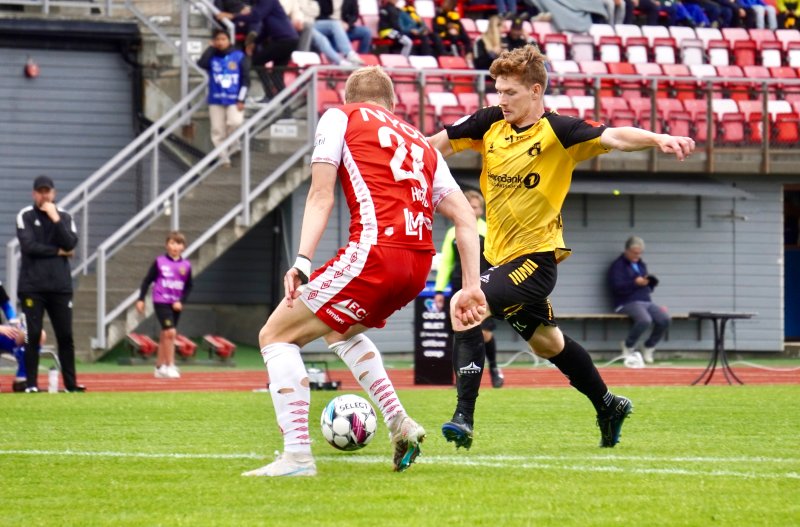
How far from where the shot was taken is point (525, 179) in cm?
882

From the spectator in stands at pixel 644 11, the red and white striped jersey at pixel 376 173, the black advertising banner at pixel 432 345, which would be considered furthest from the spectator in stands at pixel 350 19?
the red and white striped jersey at pixel 376 173

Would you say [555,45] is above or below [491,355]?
above

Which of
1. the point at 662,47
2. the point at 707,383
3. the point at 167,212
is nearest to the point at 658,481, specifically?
the point at 707,383

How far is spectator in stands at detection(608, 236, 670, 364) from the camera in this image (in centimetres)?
2294

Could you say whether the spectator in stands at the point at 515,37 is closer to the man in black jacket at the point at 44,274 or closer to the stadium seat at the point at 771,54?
the stadium seat at the point at 771,54

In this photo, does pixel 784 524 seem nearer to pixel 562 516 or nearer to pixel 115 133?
pixel 562 516

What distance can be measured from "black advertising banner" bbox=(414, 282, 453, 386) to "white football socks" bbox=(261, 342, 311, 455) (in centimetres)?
931

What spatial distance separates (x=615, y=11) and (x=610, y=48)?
1722 mm

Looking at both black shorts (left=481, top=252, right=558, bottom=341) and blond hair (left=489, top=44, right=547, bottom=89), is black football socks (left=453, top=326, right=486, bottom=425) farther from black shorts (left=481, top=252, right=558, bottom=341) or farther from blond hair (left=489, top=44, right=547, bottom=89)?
blond hair (left=489, top=44, right=547, bottom=89)

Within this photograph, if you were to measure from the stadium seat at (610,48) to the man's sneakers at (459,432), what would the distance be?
18.6 meters

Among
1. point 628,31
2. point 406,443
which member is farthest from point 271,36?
point 406,443

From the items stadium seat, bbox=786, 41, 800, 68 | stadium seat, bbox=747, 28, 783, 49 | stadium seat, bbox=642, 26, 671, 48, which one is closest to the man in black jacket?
stadium seat, bbox=642, 26, 671, 48

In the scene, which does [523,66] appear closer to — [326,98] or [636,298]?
[326,98]

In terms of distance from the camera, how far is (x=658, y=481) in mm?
6949
